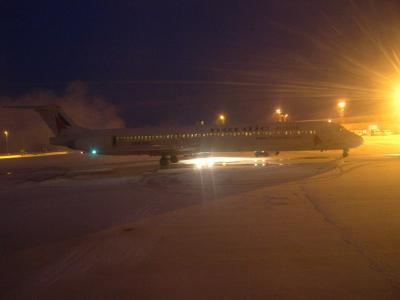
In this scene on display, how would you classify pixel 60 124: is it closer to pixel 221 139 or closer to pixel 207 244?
pixel 221 139

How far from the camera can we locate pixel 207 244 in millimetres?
7715

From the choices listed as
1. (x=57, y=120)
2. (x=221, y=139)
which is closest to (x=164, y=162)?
(x=221, y=139)

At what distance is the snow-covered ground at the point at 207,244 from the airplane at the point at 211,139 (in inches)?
504

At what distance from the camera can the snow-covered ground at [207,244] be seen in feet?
18.6

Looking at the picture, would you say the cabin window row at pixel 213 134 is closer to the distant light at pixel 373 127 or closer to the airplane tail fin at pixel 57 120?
the airplane tail fin at pixel 57 120

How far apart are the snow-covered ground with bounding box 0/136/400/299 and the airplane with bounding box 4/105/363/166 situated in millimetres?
12803

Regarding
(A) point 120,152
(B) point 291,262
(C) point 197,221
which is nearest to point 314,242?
(B) point 291,262

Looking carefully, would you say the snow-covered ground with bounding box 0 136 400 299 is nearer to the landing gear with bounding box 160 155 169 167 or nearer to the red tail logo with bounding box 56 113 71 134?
the landing gear with bounding box 160 155 169 167

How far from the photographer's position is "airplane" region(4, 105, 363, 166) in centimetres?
2731

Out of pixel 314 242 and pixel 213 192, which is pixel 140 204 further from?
pixel 314 242

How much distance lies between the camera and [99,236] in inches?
343

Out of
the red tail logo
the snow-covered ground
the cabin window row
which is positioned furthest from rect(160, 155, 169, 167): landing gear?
the snow-covered ground

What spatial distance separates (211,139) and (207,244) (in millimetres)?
Answer: 21597

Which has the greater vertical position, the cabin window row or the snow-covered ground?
the cabin window row
